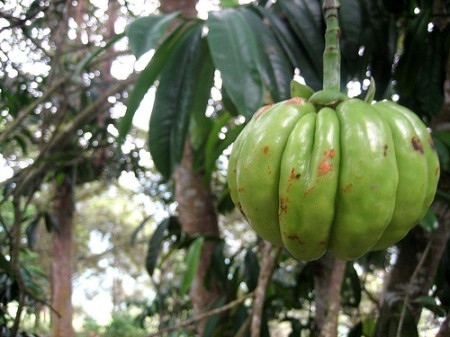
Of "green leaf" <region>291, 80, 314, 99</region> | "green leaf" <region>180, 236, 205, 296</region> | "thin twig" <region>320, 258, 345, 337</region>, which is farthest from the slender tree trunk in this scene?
"green leaf" <region>291, 80, 314, 99</region>

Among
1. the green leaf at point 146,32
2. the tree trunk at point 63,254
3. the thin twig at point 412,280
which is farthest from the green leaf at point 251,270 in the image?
the tree trunk at point 63,254

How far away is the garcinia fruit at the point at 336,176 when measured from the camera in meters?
0.55

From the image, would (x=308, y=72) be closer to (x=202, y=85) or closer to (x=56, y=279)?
(x=202, y=85)

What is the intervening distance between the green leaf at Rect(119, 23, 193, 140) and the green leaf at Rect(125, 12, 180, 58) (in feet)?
0.19

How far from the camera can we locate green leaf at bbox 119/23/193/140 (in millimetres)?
983

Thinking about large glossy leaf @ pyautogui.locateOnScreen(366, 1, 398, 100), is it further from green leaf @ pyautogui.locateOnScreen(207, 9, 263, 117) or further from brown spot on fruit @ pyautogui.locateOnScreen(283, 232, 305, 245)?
brown spot on fruit @ pyautogui.locateOnScreen(283, 232, 305, 245)

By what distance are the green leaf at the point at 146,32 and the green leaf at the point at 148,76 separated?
2.3 inches

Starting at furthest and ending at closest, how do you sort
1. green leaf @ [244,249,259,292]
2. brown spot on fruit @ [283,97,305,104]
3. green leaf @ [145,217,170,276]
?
green leaf @ [145,217,170,276] → green leaf @ [244,249,259,292] → brown spot on fruit @ [283,97,305,104]

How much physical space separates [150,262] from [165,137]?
100cm

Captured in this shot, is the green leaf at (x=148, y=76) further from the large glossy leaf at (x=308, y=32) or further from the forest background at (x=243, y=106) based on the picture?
the large glossy leaf at (x=308, y=32)

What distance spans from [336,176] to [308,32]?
1.76 feet

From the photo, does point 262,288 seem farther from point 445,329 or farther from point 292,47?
point 292,47

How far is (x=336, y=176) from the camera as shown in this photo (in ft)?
1.84

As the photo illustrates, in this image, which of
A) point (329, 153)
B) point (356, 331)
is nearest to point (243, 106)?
point (329, 153)
